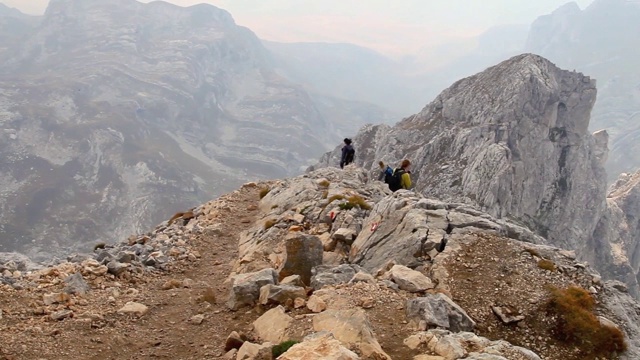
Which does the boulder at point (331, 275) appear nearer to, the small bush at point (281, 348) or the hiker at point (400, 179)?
the small bush at point (281, 348)

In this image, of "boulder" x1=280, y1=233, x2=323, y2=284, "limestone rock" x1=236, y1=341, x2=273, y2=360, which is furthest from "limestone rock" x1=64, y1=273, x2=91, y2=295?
"limestone rock" x1=236, y1=341, x2=273, y2=360

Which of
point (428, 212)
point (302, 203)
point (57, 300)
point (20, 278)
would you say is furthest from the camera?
point (302, 203)

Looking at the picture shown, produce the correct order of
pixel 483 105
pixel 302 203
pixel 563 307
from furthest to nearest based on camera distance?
pixel 483 105 < pixel 302 203 < pixel 563 307

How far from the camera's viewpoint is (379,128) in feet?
465

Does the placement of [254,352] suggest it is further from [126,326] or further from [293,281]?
[126,326]

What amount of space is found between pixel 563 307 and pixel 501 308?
81.9 inches

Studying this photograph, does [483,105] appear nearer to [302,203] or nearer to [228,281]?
[302,203]

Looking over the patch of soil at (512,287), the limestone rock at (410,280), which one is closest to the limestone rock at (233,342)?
the limestone rock at (410,280)

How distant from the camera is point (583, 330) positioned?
15312mm

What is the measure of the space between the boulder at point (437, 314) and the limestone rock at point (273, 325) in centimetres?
403

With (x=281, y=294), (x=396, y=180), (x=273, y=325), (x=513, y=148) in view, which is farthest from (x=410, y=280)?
(x=513, y=148)

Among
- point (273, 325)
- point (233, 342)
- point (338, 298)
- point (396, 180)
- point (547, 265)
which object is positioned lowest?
point (233, 342)

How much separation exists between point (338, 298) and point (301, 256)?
471 cm

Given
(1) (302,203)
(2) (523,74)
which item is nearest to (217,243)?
(1) (302,203)
